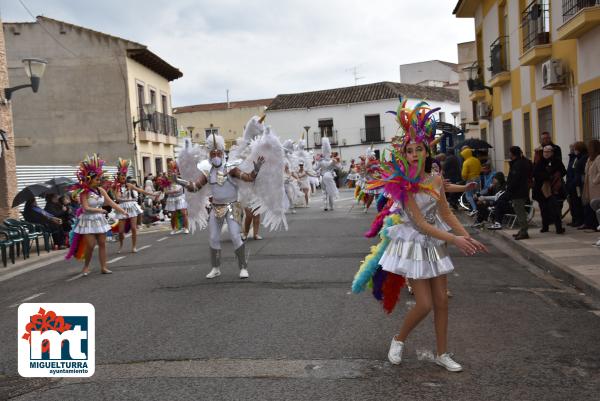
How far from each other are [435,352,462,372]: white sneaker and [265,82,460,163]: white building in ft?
162

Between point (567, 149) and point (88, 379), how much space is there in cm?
1280

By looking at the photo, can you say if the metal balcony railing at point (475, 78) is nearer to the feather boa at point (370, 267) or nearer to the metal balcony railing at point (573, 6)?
the metal balcony railing at point (573, 6)

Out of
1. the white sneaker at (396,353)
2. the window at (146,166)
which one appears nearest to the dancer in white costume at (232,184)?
the white sneaker at (396,353)

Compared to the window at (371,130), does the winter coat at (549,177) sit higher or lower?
lower

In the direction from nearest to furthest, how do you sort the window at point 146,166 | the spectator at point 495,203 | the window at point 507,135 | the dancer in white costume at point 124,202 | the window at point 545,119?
the dancer in white costume at point 124,202, the spectator at point 495,203, the window at point 545,119, the window at point 507,135, the window at point 146,166

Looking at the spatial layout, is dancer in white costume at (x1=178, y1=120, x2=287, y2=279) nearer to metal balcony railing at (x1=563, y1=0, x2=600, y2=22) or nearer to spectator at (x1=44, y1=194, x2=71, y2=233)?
spectator at (x1=44, y1=194, x2=71, y2=233)

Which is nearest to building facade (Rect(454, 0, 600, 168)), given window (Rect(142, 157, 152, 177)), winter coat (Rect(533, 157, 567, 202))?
winter coat (Rect(533, 157, 567, 202))

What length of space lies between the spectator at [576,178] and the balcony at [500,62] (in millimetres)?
7895

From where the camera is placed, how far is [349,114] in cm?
5562

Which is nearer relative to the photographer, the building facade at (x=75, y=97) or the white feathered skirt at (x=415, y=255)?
the white feathered skirt at (x=415, y=255)

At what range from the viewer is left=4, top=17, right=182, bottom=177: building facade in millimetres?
29312

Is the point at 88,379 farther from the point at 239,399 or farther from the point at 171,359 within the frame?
the point at 239,399

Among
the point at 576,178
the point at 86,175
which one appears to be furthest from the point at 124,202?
the point at 576,178

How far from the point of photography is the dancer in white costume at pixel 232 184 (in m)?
9.12
